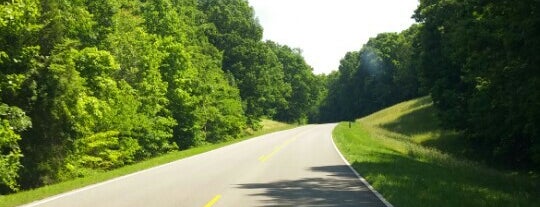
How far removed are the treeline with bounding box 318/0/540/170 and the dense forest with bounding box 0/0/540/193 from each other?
0.06 meters

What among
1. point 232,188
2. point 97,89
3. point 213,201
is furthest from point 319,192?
point 97,89

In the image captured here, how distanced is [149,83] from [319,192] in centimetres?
2290

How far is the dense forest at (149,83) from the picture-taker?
55.8ft

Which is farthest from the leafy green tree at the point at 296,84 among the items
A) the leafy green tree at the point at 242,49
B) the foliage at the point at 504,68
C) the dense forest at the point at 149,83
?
the foliage at the point at 504,68

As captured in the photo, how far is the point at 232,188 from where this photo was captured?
12984 millimetres

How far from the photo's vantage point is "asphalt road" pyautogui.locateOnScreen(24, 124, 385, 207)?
10961 mm

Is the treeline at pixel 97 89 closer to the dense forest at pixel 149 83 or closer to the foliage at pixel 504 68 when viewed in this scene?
the dense forest at pixel 149 83

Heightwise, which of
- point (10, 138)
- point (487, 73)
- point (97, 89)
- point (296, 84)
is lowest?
point (10, 138)

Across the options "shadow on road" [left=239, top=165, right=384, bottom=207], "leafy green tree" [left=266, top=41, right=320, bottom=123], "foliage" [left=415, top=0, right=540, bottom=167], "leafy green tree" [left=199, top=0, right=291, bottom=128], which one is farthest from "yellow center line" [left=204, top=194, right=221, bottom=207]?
"leafy green tree" [left=266, top=41, right=320, bottom=123]

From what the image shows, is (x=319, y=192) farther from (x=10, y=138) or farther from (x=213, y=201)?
(x=10, y=138)

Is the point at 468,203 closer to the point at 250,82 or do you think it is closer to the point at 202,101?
the point at 202,101

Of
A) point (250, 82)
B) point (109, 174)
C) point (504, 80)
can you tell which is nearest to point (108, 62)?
point (109, 174)

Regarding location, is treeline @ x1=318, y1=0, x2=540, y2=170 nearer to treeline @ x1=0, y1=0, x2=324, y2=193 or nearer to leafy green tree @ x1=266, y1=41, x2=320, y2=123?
treeline @ x1=0, y1=0, x2=324, y2=193

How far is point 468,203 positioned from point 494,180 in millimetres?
7854
